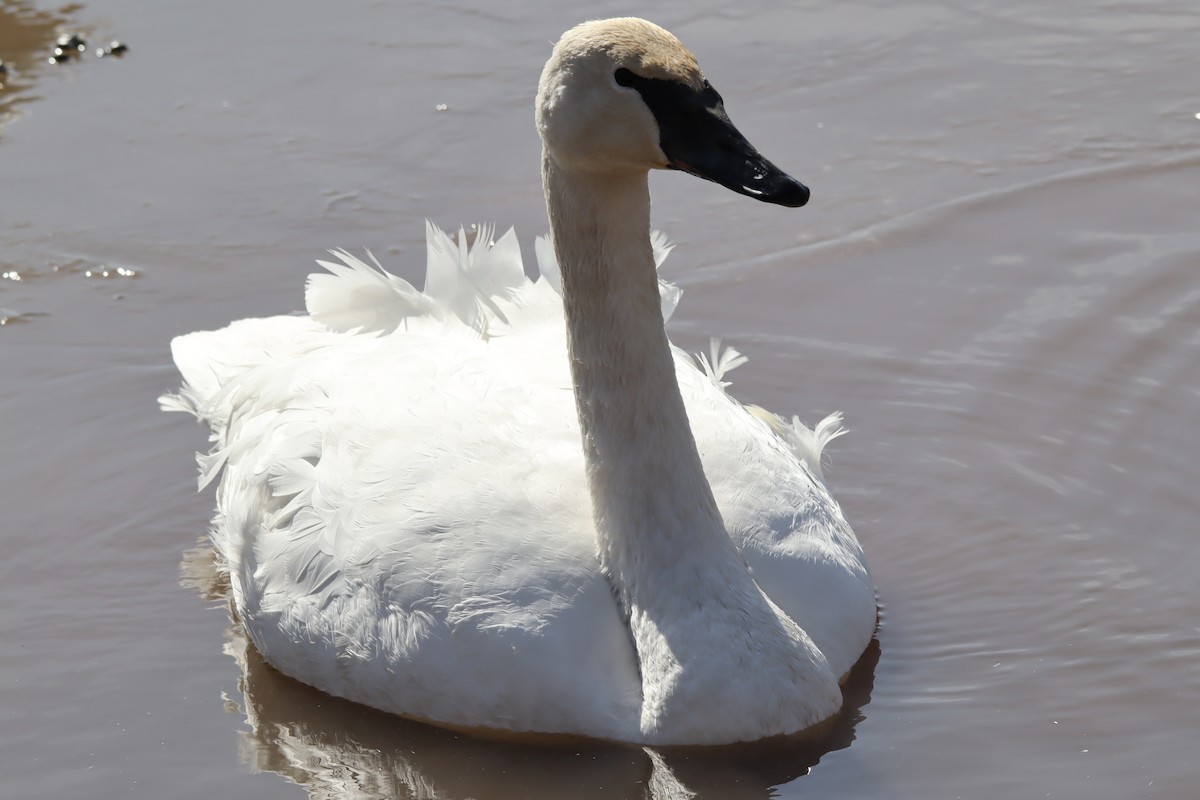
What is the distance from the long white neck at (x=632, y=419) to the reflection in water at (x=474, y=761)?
18.4 inches

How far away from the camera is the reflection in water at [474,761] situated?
4707 mm

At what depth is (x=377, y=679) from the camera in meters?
4.93

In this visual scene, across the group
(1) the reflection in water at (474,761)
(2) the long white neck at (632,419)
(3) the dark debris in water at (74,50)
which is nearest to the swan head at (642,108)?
(2) the long white neck at (632,419)

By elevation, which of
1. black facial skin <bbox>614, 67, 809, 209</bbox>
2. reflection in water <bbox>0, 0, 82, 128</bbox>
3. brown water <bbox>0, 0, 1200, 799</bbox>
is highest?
black facial skin <bbox>614, 67, 809, 209</bbox>

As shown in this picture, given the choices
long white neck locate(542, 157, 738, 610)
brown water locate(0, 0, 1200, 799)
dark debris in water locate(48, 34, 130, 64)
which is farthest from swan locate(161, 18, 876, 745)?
dark debris in water locate(48, 34, 130, 64)

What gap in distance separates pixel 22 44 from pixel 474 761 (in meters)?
7.40

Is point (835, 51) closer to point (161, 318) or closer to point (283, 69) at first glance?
point (283, 69)

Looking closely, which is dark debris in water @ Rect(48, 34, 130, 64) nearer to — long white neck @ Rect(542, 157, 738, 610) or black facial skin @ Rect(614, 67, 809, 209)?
long white neck @ Rect(542, 157, 738, 610)

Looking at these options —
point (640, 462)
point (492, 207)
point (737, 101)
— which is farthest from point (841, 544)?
point (737, 101)

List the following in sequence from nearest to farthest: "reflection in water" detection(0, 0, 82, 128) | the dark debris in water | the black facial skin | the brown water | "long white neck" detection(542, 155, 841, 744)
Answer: the black facial skin < "long white neck" detection(542, 155, 841, 744) < the brown water < "reflection in water" detection(0, 0, 82, 128) < the dark debris in water

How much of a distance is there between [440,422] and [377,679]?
77 centimetres

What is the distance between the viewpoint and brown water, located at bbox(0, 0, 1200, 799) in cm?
497

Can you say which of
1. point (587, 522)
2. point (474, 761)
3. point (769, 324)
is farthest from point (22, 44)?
point (474, 761)

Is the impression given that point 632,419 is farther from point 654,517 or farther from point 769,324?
point 769,324
